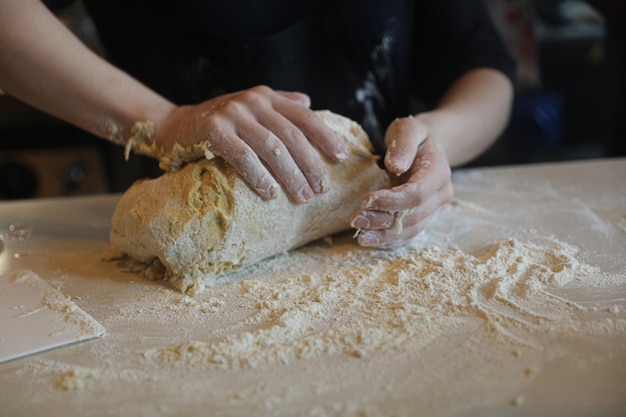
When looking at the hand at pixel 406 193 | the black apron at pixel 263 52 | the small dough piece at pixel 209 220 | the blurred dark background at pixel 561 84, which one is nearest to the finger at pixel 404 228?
the hand at pixel 406 193

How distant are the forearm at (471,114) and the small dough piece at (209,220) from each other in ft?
1.10

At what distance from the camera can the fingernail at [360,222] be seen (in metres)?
1.09

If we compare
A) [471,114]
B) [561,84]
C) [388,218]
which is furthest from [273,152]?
[561,84]

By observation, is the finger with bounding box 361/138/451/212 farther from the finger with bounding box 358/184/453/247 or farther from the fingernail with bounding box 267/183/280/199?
the fingernail with bounding box 267/183/280/199

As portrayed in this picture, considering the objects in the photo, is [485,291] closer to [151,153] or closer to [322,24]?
[151,153]

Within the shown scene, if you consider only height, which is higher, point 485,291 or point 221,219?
point 221,219

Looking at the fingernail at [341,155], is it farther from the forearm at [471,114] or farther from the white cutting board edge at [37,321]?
the white cutting board edge at [37,321]

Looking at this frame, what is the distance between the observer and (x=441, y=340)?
2.83 feet

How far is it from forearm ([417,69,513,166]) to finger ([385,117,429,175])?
0.16 m

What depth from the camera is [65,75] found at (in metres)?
1.20

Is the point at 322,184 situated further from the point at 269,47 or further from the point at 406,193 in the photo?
the point at 269,47

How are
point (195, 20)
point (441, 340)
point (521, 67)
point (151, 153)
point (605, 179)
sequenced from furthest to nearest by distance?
point (521, 67) → point (605, 179) → point (195, 20) → point (151, 153) → point (441, 340)

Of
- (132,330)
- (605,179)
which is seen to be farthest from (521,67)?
(132,330)

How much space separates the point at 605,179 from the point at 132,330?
124 cm
